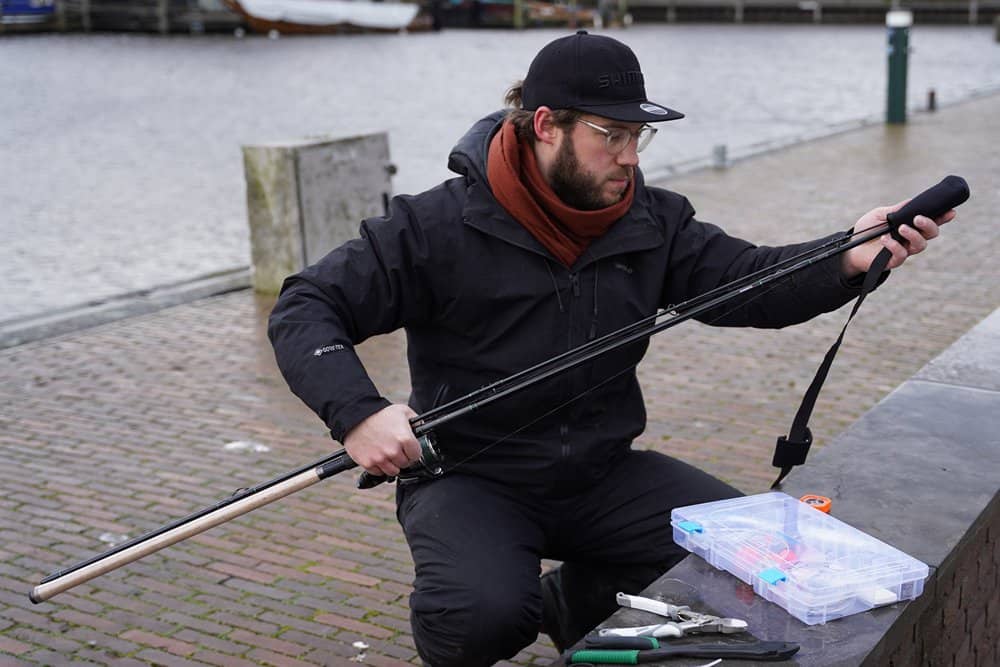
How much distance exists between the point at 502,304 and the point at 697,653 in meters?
1.07

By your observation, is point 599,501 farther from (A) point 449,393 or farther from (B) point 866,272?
(B) point 866,272

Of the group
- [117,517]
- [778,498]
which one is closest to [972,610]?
[778,498]

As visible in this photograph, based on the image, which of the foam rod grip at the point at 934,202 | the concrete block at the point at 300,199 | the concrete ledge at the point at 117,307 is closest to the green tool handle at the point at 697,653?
the foam rod grip at the point at 934,202

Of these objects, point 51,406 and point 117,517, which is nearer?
point 117,517

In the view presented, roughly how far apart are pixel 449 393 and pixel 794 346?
410 centimetres

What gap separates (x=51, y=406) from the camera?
6059 mm

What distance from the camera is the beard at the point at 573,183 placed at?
3.12m

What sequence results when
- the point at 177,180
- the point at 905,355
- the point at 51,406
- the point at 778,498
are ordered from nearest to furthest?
the point at 778,498
the point at 51,406
the point at 905,355
the point at 177,180

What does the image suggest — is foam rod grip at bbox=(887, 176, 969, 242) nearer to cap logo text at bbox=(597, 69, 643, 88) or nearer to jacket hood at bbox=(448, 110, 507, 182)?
cap logo text at bbox=(597, 69, 643, 88)

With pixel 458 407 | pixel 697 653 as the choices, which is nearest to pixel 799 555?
pixel 697 653

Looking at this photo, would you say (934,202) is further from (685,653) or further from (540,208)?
(685,653)

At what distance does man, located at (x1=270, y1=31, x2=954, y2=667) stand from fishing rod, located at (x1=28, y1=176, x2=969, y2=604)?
0.06 metres

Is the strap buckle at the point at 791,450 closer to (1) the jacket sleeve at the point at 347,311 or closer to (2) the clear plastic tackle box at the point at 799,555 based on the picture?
(2) the clear plastic tackle box at the point at 799,555

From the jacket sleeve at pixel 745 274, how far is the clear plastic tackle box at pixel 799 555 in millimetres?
496
